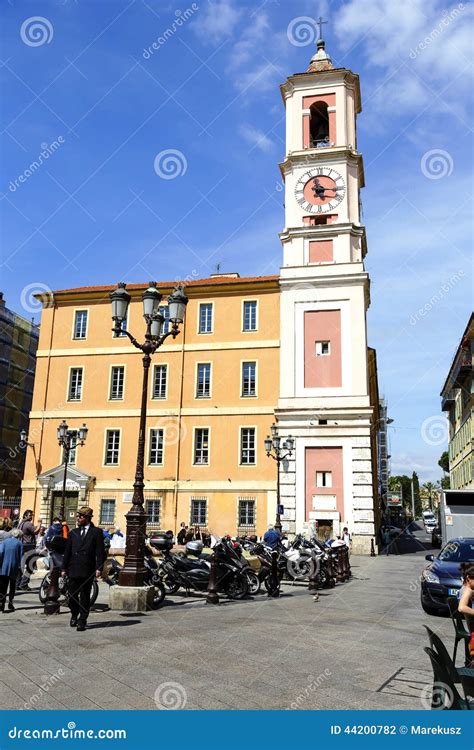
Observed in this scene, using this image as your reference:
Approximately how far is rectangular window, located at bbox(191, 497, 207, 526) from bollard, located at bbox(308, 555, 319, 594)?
16.4 meters

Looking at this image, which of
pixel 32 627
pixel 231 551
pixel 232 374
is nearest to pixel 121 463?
pixel 232 374

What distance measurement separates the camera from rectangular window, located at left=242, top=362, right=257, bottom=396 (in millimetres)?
32375

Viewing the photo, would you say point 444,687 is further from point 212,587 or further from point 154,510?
point 154,510

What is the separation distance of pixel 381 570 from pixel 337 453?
29.4 ft

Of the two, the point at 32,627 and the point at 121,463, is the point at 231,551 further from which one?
the point at 121,463

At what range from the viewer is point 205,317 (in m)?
34.2

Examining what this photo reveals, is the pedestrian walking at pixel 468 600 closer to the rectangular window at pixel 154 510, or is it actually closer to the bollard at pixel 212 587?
the bollard at pixel 212 587

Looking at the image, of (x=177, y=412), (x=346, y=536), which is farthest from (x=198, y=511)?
(x=346, y=536)

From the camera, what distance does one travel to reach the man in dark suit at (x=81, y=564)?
28.7ft

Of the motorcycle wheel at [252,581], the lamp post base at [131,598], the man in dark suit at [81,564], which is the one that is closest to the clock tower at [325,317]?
the motorcycle wheel at [252,581]

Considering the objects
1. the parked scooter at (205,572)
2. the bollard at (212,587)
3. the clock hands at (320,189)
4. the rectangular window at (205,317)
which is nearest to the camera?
the bollard at (212,587)

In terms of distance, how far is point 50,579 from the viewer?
34.7 feet

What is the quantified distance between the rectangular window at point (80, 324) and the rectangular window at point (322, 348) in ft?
45.6

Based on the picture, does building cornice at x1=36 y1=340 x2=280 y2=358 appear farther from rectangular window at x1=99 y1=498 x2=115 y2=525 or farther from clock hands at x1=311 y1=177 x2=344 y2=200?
rectangular window at x1=99 y1=498 x2=115 y2=525
